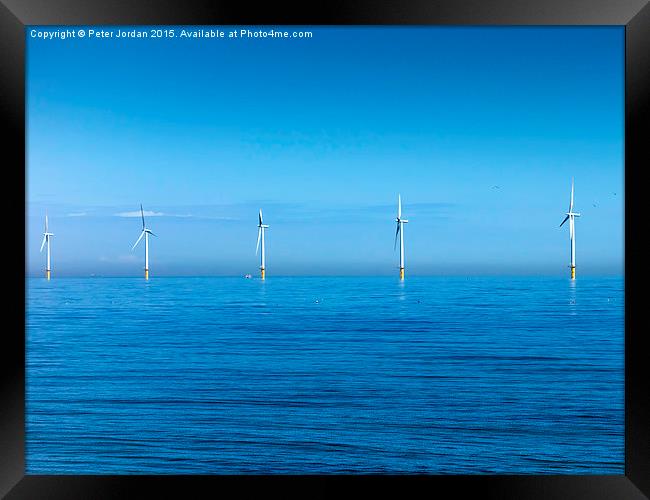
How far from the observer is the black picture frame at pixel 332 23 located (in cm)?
417

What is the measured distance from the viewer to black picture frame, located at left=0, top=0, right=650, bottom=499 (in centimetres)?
417

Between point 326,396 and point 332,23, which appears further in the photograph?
point 326,396

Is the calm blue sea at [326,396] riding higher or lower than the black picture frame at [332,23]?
lower

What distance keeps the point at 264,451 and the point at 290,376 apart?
683cm

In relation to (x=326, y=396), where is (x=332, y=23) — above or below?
above

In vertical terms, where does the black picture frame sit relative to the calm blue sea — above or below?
above

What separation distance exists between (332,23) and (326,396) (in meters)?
10.3

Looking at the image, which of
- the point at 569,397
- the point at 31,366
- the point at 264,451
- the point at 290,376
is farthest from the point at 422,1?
the point at 31,366

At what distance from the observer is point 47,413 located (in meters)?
11.7

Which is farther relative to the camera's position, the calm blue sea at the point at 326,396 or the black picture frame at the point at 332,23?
the calm blue sea at the point at 326,396

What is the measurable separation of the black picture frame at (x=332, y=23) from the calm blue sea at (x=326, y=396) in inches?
28.3

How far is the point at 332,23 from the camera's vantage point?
4.29m

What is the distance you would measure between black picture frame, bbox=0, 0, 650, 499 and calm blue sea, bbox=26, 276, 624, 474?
719 millimetres

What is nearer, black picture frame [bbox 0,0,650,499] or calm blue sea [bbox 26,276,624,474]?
black picture frame [bbox 0,0,650,499]
